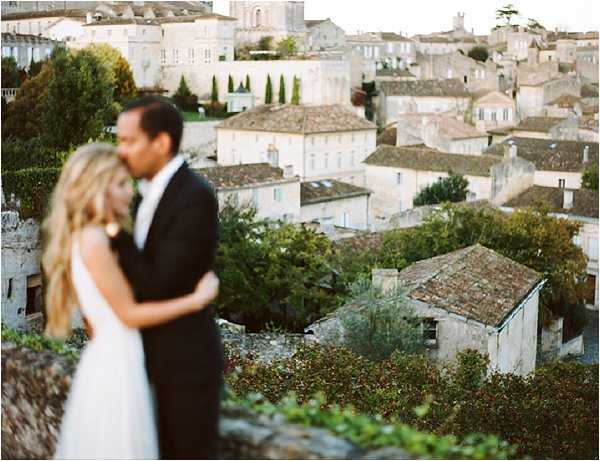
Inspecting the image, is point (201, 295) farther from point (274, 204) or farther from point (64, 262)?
point (274, 204)

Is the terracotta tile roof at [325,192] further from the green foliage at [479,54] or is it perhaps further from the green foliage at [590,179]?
the green foliage at [479,54]

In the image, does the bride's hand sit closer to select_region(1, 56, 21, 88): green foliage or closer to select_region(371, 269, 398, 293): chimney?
select_region(371, 269, 398, 293): chimney

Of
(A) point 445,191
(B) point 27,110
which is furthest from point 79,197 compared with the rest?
(A) point 445,191

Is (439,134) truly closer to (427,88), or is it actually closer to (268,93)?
(268,93)

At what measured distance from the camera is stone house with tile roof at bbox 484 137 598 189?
1874 inches

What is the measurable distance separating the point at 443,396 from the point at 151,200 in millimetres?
9825

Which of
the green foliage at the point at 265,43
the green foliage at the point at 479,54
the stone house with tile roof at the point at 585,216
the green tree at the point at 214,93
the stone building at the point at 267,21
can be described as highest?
the stone building at the point at 267,21

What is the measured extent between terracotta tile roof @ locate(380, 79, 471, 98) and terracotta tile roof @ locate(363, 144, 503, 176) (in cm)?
2310

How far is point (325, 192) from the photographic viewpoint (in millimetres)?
40281

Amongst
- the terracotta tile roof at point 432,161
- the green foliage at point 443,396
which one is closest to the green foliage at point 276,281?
the green foliage at point 443,396

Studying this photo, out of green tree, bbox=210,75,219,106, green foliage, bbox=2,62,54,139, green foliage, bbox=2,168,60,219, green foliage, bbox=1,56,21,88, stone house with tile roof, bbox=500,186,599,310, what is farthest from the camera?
green tree, bbox=210,75,219,106

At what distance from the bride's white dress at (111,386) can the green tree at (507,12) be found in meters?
104

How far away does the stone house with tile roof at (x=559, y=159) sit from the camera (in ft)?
156

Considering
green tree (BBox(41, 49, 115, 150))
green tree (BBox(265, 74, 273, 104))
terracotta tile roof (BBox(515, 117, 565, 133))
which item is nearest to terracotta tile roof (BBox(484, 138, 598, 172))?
terracotta tile roof (BBox(515, 117, 565, 133))
